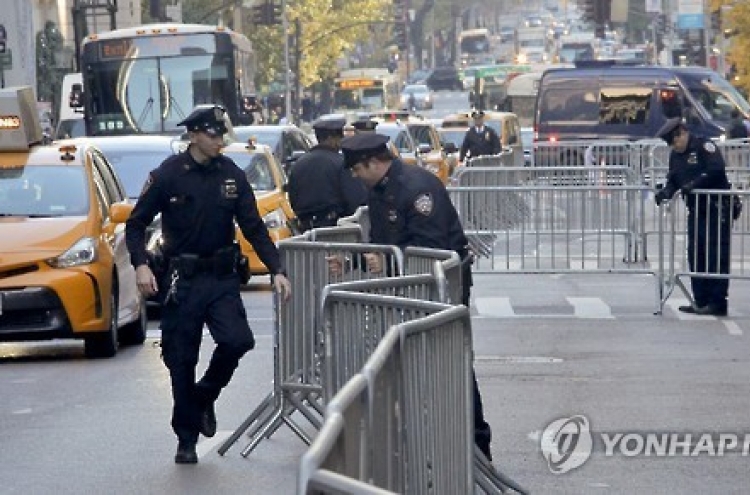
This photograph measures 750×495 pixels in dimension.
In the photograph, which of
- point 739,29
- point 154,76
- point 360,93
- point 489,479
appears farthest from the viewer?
point 360,93

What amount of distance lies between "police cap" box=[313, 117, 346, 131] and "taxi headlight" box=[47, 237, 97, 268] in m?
2.74

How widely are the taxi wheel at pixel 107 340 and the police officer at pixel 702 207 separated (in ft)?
16.3

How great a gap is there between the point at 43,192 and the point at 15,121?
669mm

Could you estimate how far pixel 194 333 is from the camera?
11.0 meters

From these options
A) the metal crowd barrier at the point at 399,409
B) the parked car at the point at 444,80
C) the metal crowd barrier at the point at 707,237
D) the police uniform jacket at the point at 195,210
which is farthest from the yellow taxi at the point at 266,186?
the parked car at the point at 444,80

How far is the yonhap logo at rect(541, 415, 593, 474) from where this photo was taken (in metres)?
10.9

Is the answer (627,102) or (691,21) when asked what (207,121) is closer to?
(627,102)

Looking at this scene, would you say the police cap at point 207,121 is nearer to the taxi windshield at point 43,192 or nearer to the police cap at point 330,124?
the taxi windshield at point 43,192

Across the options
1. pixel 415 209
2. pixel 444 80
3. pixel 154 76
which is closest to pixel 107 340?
pixel 415 209

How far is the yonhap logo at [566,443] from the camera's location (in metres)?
10.9

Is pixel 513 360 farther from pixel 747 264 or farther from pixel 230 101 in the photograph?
pixel 230 101

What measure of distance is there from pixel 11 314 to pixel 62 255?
0.55 m

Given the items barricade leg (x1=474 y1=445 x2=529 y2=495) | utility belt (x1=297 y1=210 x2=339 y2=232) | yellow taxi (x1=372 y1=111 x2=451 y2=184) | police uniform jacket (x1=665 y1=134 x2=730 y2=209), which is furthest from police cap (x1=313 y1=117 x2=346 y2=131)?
yellow taxi (x1=372 y1=111 x2=451 y2=184)

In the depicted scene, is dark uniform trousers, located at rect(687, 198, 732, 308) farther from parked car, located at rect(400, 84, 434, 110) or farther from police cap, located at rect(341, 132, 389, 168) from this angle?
parked car, located at rect(400, 84, 434, 110)
